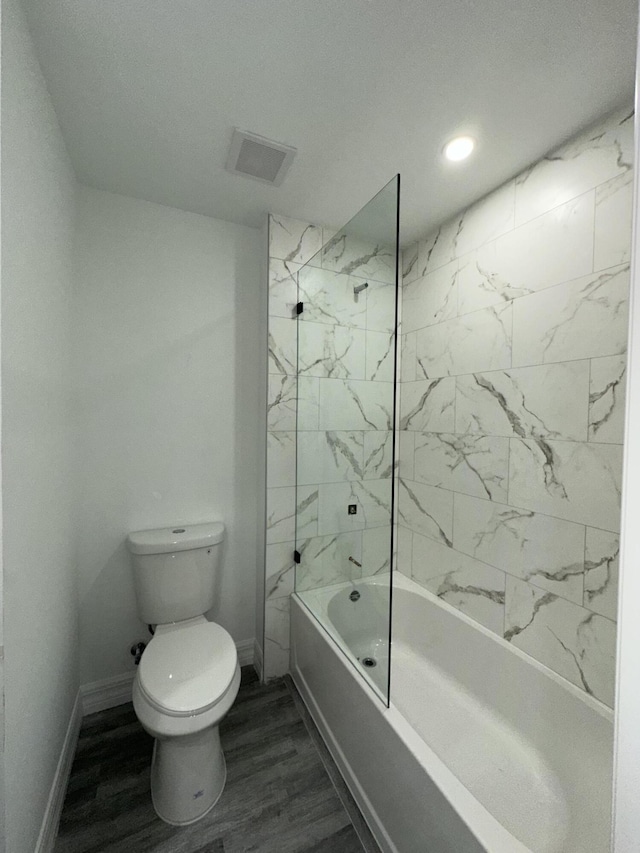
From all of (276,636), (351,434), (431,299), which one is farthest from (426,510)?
(431,299)

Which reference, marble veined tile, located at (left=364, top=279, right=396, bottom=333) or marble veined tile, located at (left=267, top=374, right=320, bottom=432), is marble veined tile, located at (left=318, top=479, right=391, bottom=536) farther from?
marble veined tile, located at (left=364, top=279, right=396, bottom=333)

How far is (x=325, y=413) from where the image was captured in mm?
1749

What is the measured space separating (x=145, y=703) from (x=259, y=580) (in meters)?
0.80

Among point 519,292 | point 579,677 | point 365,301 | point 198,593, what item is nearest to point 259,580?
point 198,593

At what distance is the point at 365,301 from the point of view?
149 cm

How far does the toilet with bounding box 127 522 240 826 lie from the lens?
118 centimetres

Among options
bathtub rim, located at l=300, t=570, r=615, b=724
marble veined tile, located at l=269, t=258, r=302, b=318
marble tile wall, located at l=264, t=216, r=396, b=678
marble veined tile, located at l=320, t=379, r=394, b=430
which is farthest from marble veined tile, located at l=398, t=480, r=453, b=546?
marble veined tile, located at l=269, t=258, r=302, b=318

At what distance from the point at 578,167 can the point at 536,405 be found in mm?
868

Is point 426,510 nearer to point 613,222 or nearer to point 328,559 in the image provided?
point 328,559

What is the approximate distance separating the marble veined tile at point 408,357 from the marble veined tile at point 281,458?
2.68ft

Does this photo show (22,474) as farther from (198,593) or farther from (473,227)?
(473,227)

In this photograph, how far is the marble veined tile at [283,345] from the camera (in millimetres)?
1839

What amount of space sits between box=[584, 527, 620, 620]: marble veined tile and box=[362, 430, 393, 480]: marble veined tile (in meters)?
0.73

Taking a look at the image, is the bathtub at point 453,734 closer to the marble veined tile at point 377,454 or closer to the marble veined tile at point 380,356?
the marble veined tile at point 377,454
